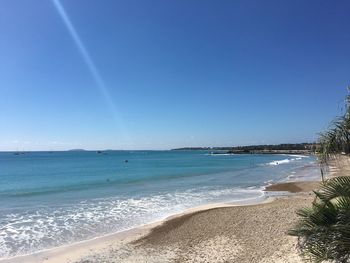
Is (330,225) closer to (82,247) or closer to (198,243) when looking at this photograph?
(198,243)

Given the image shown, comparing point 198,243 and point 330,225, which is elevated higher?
point 330,225

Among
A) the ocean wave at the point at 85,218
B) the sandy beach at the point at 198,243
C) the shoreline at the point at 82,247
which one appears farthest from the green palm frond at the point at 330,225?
the ocean wave at the point at 85,218

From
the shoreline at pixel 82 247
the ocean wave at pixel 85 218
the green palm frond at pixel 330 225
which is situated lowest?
the shoreline at pixel 82 247

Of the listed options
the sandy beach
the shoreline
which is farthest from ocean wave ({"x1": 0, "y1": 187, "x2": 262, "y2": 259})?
the sandy beach

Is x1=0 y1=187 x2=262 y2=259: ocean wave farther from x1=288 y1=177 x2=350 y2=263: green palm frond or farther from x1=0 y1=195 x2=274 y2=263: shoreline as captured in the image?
x1=288 y1=177 x2=350 y2=263: green palm frond

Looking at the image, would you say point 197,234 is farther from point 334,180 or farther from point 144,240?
point 334,180

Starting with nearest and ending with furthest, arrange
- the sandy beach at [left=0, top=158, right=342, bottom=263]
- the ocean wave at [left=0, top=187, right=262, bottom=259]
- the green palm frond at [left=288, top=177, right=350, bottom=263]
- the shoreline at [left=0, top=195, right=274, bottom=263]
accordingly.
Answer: the green palm frond at [left=288, top=177, right=350, bottom=263] → the sandy beach at [left=0, top=158, right=342, bottom=263] → the shoreline at [left=0, top=195, right=274, bottom=263] → the ocean wave at [left=0, top=187, right=262, bottom=259]

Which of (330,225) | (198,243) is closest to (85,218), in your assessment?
(198,243)

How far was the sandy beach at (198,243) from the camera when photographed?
32.7 ft

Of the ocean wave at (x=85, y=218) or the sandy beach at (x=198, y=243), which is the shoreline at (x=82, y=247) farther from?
the ocean wave at (x=85, y=218)

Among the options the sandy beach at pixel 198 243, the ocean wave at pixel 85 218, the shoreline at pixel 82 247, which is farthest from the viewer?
the ocean wave at pixel 85 218

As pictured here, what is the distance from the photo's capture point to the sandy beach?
9977 millimetres

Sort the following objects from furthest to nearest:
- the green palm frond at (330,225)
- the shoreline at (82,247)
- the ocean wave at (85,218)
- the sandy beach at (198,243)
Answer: the ocean wave at (85,218) → the shoreline at (82,247) → the sandy beach at (198,243) → the green palm frond at (330,225)

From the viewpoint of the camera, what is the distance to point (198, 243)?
38.1 ft
